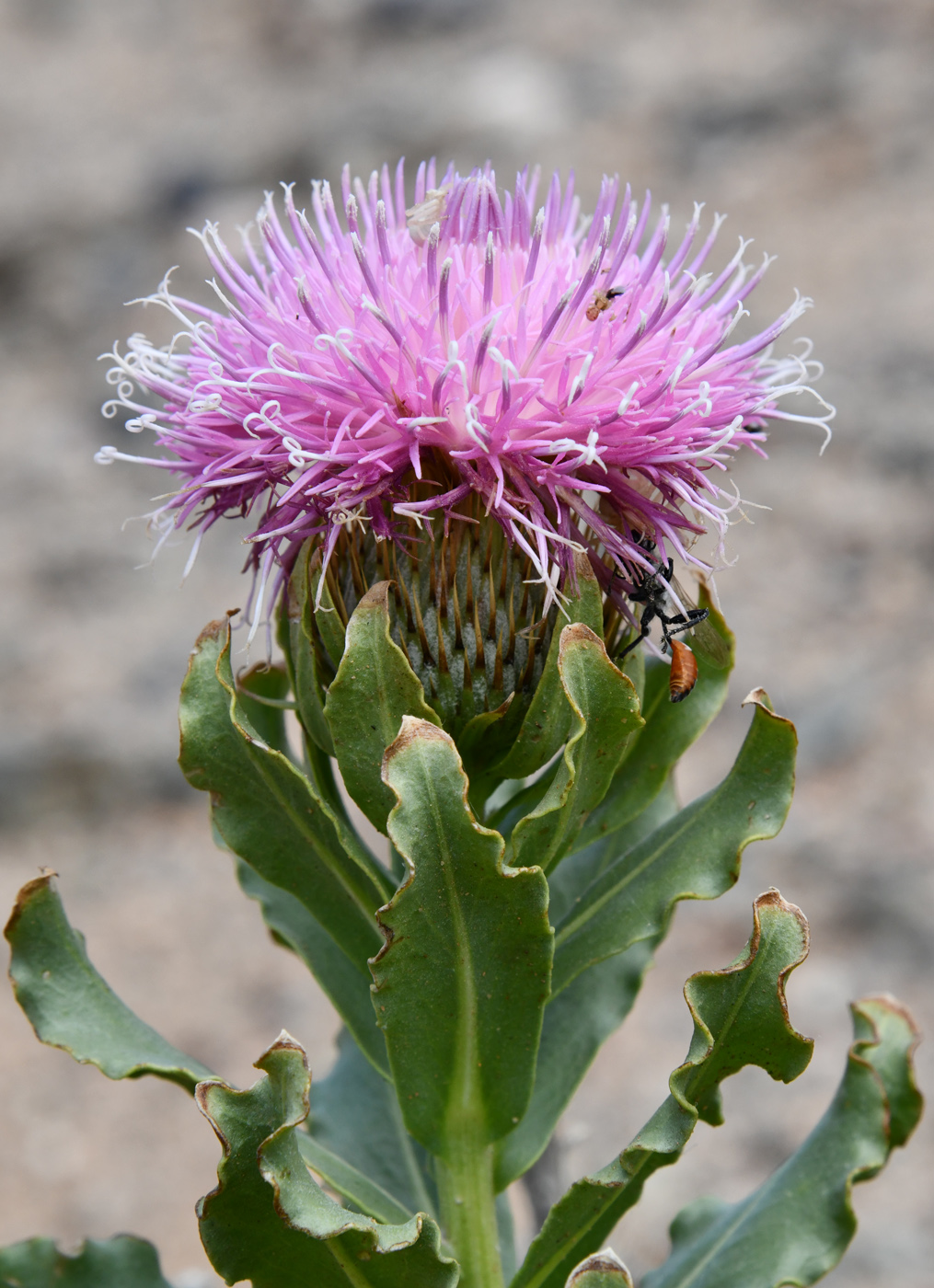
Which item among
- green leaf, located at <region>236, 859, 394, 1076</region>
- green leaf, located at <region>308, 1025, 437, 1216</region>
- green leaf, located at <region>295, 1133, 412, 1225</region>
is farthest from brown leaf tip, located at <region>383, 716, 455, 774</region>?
green leaf, located at <region>308, 1025, 437, 1216</region>

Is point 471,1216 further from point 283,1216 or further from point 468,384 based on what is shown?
point 468,384

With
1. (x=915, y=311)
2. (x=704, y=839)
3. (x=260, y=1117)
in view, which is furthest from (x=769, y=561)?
(x=260, y=1117)

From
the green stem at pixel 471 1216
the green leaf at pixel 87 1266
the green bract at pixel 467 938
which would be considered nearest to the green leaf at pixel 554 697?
the green bract at pixel 467 938

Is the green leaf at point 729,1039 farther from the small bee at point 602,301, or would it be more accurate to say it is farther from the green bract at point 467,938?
the small bee at point 602,301

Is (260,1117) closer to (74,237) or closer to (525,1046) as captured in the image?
(525,1046)

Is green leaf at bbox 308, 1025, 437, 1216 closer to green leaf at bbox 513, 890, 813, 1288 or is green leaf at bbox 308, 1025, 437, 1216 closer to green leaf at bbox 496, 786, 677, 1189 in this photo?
green leaf at bbox 496, 786, 677, 1189

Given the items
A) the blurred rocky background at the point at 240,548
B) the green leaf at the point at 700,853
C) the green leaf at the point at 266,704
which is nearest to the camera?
the green leaf at the point at 700,853

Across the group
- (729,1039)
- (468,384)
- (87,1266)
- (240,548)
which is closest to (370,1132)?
(87,1266)
